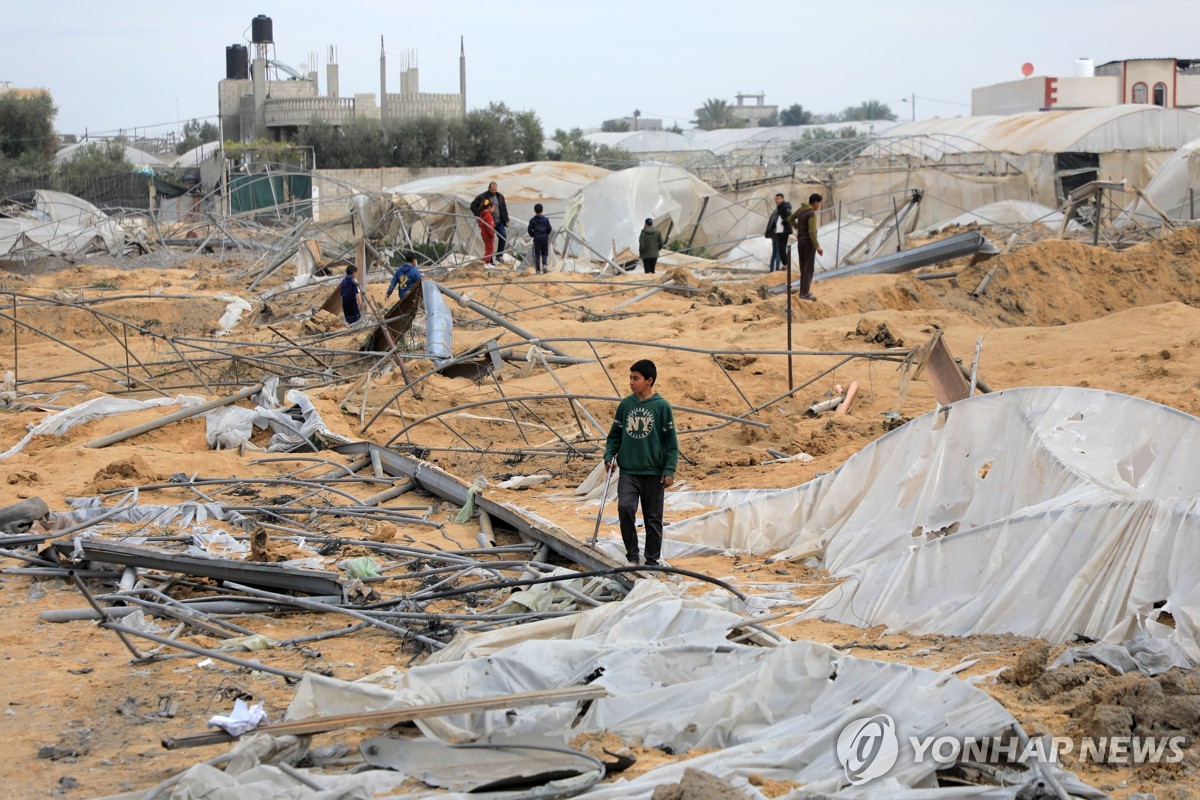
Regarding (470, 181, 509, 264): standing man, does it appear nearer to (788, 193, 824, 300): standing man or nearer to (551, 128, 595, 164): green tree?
(788, 193, 824, 300): standing man

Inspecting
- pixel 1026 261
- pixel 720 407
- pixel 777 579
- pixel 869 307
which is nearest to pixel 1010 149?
pixel 1026 261

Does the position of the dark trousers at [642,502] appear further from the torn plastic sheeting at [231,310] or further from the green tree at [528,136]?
the green tree at [528,136]

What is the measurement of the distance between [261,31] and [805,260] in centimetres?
4634

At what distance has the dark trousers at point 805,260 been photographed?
15211 mm

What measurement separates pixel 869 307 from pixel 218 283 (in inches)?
493

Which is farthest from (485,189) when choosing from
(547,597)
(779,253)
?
(547,597)

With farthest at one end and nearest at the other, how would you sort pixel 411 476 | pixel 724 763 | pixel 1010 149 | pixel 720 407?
pixel 1010 149
pixel 720 407
pixel 411 476
pixel 724 763

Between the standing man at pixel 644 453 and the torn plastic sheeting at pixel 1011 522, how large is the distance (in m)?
1.04

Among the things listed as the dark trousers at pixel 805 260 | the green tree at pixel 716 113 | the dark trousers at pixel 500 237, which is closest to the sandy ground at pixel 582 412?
the dark trousers at pixel 805 260

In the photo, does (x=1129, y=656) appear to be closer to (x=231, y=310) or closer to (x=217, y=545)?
(x=217, y=545)

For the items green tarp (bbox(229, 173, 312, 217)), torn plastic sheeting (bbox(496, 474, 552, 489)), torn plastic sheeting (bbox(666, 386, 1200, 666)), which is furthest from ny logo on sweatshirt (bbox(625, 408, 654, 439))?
green tarp (bbox(229, 173, 312, 217))

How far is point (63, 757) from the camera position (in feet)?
14.3

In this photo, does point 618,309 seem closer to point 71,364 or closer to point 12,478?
point 71,364

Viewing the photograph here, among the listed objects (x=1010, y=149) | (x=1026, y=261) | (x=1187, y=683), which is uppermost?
(x=1010, y=149)
